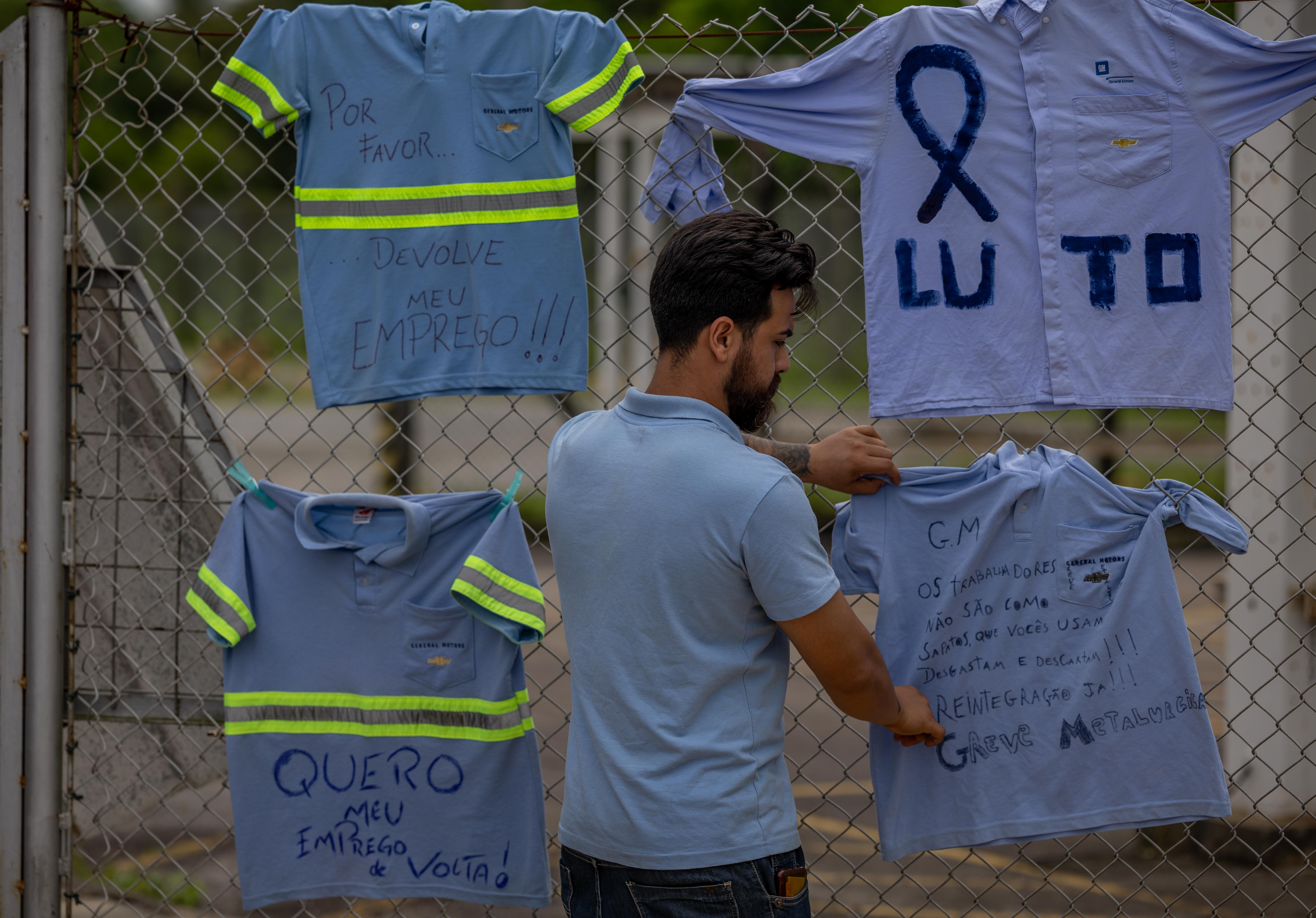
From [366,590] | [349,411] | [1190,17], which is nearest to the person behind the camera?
[1190,17]

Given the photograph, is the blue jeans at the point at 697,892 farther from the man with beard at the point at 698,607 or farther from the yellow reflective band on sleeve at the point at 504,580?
the yellow reflective band on sleeve at the point at 504,580

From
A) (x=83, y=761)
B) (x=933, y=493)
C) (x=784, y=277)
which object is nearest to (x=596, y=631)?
(x=784, y=277)

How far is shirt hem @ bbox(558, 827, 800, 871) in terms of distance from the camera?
1.72 metres

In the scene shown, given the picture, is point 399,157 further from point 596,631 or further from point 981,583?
point 981,583

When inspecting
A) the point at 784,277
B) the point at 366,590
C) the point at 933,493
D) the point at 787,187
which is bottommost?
the point at 366,590

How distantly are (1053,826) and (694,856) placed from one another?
0.92 meters

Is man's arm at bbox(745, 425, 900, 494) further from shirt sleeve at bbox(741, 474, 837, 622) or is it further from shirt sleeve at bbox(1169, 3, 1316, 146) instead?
shirt sleeve at bbox(1169, 3, 1316, 146)

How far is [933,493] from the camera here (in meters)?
2.21

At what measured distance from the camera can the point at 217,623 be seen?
2357 mm

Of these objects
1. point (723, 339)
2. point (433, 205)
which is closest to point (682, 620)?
point (723, 339)

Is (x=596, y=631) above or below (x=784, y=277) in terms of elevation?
below

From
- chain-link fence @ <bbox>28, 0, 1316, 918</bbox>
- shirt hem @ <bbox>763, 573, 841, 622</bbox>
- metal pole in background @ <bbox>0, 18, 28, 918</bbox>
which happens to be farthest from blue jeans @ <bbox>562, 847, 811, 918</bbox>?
metal pole in background @ <bbox>0, 18, 28, 918</bbox>

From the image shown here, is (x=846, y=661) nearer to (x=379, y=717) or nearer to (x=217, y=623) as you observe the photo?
(x=379, y=717)

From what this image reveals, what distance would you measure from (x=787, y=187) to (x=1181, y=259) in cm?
85
